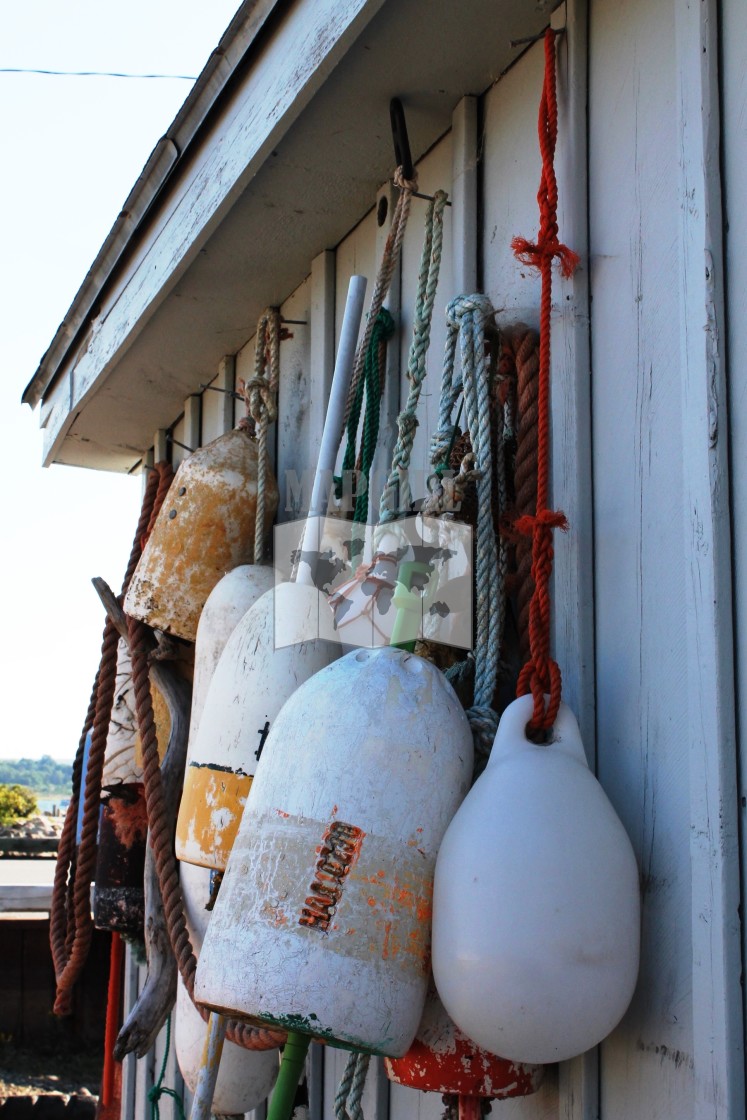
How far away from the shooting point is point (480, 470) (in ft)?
4.86

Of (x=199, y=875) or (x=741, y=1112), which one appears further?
(x=199, y=875)

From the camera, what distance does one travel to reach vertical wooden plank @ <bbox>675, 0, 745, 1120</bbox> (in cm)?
111

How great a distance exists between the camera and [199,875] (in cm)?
199

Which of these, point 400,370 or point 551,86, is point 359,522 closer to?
point 400,370

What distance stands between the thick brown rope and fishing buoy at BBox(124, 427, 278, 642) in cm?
11

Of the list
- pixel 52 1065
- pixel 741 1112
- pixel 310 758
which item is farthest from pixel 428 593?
pixel 52 1065

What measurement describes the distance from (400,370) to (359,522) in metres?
0.28

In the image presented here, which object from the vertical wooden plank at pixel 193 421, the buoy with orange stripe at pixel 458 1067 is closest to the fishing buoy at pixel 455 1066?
the buoy with orange stripe at pixel 458 1067

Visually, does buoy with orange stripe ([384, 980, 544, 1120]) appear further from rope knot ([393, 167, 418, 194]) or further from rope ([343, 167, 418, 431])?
rope knot ([393, 167, 418, 194])

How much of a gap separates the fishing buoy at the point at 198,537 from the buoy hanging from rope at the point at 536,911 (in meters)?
1.06

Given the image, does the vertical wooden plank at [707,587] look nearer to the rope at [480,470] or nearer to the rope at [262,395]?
the rope at [480,470]

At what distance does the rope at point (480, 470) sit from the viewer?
4.67ft

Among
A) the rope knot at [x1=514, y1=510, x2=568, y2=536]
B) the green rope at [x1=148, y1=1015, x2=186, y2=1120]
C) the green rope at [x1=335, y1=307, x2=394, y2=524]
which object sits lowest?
the green rope at [x1=148, y1=1015, x2=186, y2=1120]

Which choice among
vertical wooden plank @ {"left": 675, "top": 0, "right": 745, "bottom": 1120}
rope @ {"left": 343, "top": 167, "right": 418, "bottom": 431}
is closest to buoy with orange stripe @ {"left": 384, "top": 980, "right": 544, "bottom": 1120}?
vertical wooden plank @ {"left": 675, "top": 0, "right": 745, "bottom": 1120}
